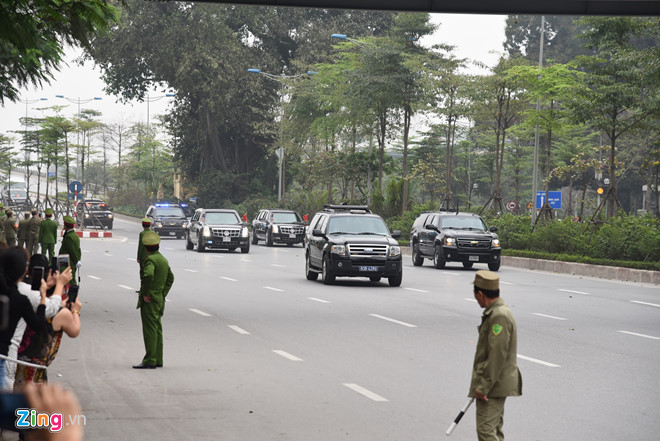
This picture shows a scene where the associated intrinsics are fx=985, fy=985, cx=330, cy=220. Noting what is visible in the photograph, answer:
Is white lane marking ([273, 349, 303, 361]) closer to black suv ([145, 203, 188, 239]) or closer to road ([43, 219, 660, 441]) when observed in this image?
road ([43, 219, 660, 441])

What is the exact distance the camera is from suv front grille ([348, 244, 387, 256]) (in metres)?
23.3

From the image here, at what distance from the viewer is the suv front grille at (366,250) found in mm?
23312

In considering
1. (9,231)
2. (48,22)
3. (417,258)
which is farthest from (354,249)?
(48,22)

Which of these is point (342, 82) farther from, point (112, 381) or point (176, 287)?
point (112, 381)

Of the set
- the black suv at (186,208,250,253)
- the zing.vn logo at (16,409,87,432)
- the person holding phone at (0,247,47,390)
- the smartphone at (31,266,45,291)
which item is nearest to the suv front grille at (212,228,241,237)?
the black suv at (186,208,250,253)

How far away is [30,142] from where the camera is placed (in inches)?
3105

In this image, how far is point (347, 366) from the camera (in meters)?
11.7

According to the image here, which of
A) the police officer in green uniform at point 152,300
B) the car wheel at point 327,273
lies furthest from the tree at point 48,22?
the car wheel at point 327,273

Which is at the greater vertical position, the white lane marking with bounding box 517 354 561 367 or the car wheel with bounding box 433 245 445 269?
the car wheel with bounding box 433 245 445 269

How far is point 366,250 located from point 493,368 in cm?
1676

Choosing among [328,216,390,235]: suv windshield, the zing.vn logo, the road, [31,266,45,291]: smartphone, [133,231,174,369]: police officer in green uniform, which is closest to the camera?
the zing.vn logo

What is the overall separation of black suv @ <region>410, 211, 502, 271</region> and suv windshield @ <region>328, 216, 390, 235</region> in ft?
21.5

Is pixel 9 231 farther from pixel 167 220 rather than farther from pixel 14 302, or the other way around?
pixel 167 220

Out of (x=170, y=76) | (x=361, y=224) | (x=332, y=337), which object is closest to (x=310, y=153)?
(x=170, y=76)
